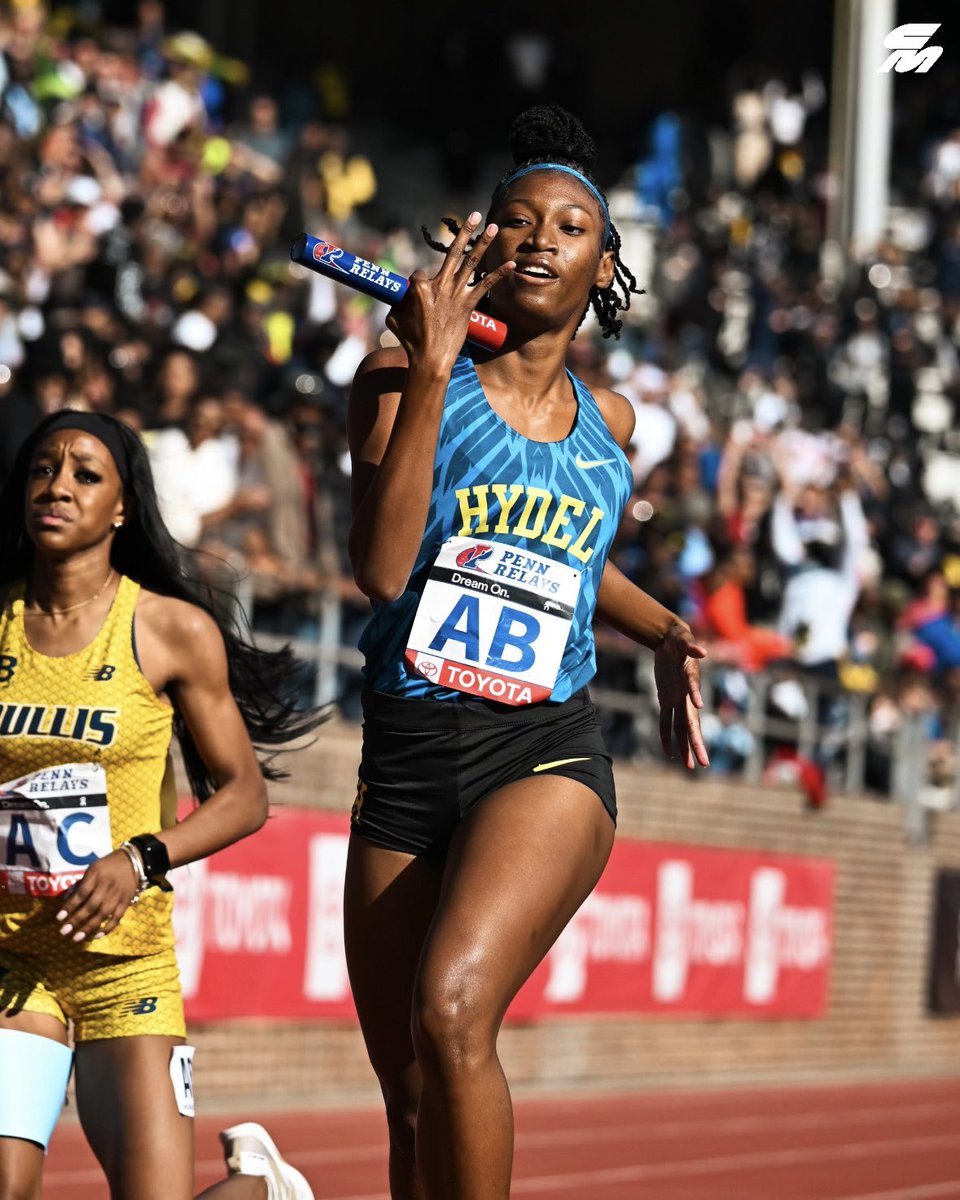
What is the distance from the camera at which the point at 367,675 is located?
4.57 metres

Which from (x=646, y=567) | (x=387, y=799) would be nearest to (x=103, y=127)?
(x=646, y=567)

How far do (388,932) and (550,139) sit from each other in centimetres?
167

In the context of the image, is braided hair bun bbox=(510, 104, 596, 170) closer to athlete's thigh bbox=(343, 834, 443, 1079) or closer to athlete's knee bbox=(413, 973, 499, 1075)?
athlete's thigh bbox=(343, 834, 443, 1079)

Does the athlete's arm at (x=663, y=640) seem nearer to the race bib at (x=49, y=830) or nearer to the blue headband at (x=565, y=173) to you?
the blue headband at (x=565, y=173)

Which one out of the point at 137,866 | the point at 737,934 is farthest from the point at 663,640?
the point at 737,934

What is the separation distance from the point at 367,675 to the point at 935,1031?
14.2m

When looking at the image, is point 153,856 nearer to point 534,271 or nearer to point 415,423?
point 415,423

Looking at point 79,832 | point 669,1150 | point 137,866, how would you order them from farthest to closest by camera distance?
1. point 669,1150
2. point 79,832
3. point 137,866

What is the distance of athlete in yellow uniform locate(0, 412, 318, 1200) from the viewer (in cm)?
456

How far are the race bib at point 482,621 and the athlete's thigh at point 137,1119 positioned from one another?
1.02m

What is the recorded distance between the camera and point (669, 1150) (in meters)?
11.1

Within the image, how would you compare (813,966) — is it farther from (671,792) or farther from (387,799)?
(387,799)

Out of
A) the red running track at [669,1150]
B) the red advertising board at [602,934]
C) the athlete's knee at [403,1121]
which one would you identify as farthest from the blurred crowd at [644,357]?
the athlete's knee at [403,1121]

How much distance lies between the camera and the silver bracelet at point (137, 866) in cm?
461
